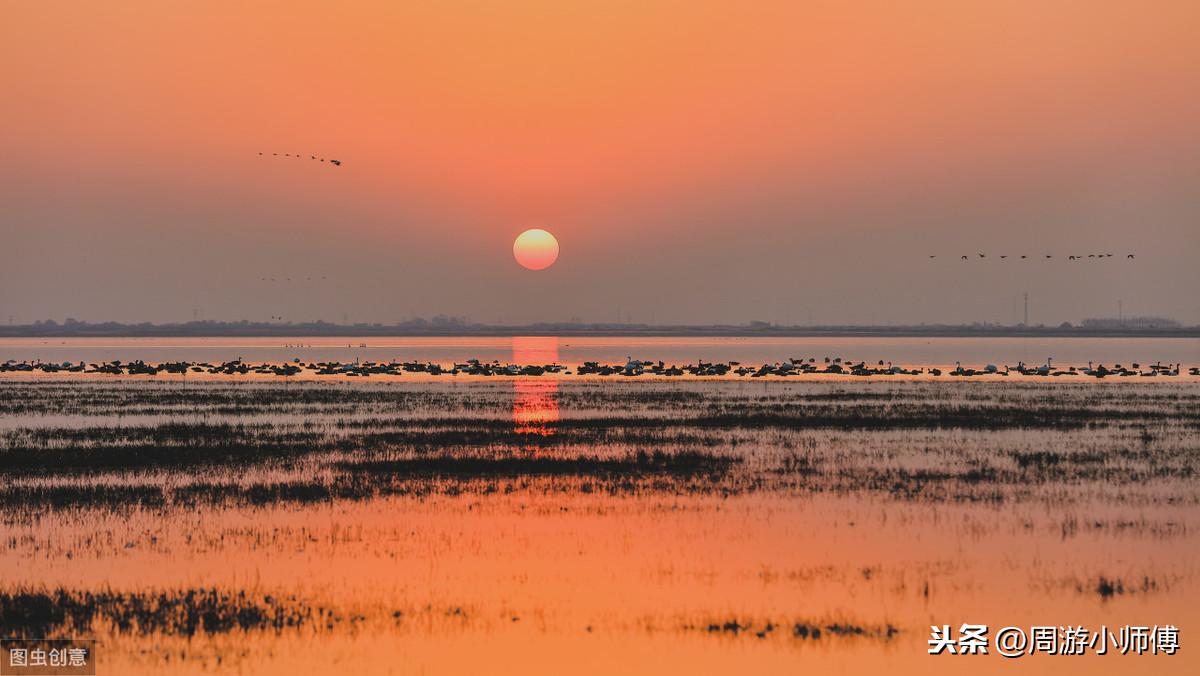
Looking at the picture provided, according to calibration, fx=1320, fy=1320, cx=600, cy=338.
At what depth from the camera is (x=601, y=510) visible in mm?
23922

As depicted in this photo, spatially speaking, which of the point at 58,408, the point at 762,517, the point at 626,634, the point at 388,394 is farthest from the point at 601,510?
the point at 388,394

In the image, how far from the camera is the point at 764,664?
14.0 m

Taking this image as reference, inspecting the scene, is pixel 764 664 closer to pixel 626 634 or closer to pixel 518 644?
pixel 626 634

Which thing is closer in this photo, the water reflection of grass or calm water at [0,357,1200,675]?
calm water at [0,357,1200,675]

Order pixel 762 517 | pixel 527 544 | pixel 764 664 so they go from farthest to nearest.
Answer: pixel 762 517 → pixel 527 544 → pixel 764 664

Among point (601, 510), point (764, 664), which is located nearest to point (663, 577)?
point (764, 664)

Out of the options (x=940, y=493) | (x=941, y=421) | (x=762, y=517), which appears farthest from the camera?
(x=941, y=421)

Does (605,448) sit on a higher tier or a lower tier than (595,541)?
higher

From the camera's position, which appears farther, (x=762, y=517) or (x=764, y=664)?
(x=762, y=517)

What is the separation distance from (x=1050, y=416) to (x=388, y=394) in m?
31.7

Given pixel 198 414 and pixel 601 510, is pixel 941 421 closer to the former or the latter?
pixel 601 510

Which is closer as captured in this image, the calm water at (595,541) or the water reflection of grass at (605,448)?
the calm water at (595,541)

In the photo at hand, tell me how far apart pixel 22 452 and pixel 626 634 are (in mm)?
23829

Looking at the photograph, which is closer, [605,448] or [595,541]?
[595,541]
